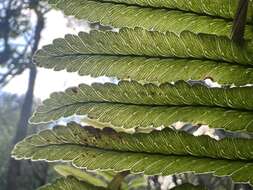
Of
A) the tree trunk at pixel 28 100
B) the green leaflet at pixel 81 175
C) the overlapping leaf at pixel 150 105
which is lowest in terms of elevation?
the green leaflet at pixel 81 175

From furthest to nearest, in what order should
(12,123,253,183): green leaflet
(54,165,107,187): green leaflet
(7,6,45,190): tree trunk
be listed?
(7,6,45,190): tree trunk → (54,165,107,187): green leaflet → (12,123,253,183): green leaflet

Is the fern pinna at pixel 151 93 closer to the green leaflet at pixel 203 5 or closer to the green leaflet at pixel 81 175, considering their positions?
the green leaflet at pixel 203 5

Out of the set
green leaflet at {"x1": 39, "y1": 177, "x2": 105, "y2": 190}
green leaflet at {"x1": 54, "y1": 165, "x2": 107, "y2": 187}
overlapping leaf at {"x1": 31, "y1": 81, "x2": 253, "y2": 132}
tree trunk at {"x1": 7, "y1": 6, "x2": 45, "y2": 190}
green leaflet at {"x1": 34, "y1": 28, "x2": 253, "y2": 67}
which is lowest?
green leaflet at {"x1": 54, "y1": 165, "x2": 107, "y2": 187}

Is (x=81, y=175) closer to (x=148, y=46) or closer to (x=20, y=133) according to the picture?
(x=148, y=46)

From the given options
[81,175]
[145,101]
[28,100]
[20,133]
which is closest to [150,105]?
[145,101]

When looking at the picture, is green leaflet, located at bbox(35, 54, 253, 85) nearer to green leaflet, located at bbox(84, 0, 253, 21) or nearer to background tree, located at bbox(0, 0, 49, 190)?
green leaflet, located at bbox(84, 0, 253, 21)

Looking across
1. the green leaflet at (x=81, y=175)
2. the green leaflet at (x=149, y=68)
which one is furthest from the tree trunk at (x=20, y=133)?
the green leaflet at (x=149, y=68)

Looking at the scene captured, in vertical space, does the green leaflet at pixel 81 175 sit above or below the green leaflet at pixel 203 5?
below

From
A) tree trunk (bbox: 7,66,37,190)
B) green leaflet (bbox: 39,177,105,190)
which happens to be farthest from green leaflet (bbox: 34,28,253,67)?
tree trunk (bbox: 7,66,37,190)
